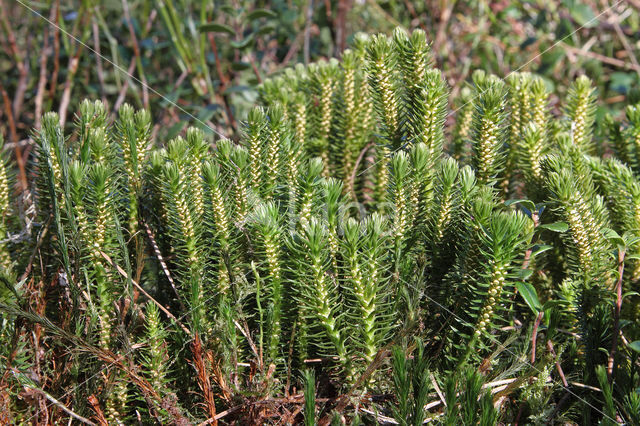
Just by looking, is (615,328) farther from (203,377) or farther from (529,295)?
(203,377)

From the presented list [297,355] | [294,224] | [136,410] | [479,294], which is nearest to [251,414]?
[297,355]

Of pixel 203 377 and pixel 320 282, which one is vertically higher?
pixel 320 282

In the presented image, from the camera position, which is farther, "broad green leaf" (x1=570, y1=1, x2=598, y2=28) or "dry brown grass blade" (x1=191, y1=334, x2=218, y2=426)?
"broad green leaf" (x1=570, y1=1, x2=598, y2=28)

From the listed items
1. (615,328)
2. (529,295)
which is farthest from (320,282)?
(615,328)

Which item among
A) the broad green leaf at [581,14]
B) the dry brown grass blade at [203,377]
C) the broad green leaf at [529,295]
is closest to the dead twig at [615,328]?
the broad green leaf at [529,295]

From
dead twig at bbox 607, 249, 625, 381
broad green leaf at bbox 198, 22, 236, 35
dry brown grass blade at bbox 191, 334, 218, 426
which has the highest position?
broad green leaf at bbox 198, 22, 236, 35

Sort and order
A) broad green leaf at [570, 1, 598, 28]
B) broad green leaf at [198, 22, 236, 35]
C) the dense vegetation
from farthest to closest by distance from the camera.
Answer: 1. broad green leaf at [570, 1, 598, 28]
2. broad green leaf at [198, 22, 236, 35]
3. the dense vegetation

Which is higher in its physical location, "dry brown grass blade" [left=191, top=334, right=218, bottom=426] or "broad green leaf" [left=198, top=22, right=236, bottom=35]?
"broad green leaf" [left=198, top=22, right=236, bottom=35]

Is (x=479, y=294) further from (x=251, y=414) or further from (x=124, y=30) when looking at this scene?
(x=124, y=30)

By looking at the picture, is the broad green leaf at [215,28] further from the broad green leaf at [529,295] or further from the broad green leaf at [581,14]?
the broad green leaf at [581,14]

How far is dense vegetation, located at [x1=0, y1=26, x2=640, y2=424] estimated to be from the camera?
49.3 inches

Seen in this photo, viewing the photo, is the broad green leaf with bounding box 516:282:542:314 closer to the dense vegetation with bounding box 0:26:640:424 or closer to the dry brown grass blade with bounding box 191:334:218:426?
the dense vegetation with bounding box 0:26:640:424

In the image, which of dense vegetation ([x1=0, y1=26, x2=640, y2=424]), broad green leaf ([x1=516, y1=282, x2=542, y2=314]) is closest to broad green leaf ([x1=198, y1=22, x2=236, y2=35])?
dense vegetation ([x1=0, y1=26, x2=640, y2=424])

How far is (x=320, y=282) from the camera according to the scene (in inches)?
49.1
